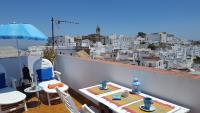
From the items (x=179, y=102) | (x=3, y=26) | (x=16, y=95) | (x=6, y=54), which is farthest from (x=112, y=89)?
(x=6, y=54)

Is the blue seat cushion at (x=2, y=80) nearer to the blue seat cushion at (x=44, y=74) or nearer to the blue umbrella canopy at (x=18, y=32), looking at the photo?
the blue seat cushion at (x=44, y=74)

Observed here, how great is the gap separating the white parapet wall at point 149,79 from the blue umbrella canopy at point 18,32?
4.37ft

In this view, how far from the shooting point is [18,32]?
12.8 feet

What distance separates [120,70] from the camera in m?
3.48

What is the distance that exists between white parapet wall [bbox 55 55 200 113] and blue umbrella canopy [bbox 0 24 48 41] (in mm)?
1333

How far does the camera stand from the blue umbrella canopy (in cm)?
381

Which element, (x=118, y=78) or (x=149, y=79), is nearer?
(x=149, y=79)

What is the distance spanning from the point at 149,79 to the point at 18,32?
2847mm

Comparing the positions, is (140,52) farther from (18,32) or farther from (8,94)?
(8,94)

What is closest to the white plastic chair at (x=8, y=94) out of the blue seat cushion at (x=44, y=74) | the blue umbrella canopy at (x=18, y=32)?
the blue seat cushion at (x=44, y=74)

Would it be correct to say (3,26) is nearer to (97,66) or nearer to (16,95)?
(16,95)

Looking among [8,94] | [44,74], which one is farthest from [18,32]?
[44,74]

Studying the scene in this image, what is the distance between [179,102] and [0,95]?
3.44m

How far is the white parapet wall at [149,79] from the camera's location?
92.4 inches
